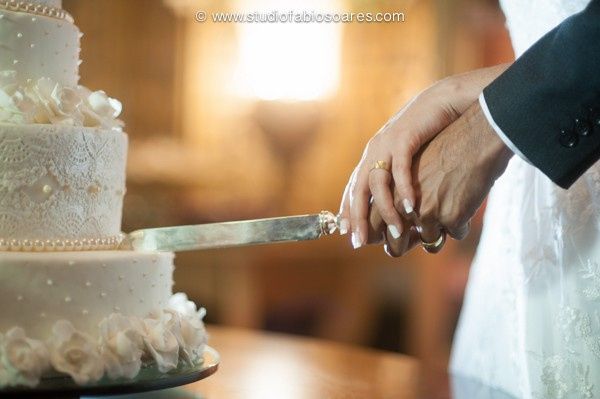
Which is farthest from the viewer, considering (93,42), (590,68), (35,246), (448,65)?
(93,42)

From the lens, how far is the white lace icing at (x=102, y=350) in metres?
1.54

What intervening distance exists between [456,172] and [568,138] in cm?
26

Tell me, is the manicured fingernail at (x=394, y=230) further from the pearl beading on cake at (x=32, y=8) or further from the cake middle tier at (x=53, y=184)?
the pearl beading on cake at (x=32, y=8)

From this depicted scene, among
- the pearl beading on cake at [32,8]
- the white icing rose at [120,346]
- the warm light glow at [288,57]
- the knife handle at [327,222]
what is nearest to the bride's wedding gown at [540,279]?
the knife handle at [327,222]

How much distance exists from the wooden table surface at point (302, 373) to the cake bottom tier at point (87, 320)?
18cm

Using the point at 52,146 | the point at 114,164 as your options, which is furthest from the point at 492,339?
the point at 52,146

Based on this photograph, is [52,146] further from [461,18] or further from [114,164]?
[461,18]

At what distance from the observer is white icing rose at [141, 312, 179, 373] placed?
1.68m

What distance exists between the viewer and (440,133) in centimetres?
178

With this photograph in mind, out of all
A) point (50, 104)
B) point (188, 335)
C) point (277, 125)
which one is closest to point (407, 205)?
point (188, 335)

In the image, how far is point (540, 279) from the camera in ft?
5.97

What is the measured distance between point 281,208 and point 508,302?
5022 mm

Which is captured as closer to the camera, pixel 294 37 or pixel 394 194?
pixel 394 194

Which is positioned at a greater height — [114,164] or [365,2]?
[365,2]
